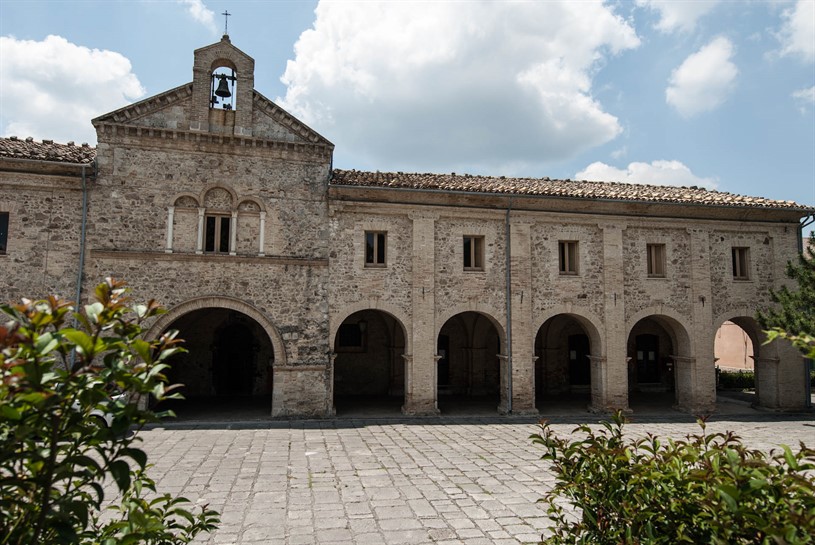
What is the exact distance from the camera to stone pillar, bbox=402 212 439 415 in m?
16.1

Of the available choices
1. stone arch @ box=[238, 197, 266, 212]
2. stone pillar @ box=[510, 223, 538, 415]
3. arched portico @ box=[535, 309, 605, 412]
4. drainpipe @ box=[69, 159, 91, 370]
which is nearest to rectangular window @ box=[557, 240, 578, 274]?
stone pillar @ box=[510, 223, 538, 415]

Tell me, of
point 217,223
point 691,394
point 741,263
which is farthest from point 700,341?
point 217,223

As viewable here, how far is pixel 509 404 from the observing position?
16531 millimetres

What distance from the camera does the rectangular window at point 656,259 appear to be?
18.1 metres

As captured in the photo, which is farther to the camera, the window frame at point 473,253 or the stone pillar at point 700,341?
the stone pillar at point 700,341

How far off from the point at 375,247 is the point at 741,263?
45.2 feet

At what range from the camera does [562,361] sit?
2227cm

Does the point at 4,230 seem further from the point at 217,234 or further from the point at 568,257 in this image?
the point at 568,257

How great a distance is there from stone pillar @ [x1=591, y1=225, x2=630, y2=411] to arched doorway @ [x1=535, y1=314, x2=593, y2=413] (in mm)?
4103

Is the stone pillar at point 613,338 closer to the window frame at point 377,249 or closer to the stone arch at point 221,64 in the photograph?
the window frame at point 377,249

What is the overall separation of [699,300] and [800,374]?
15.4 feet

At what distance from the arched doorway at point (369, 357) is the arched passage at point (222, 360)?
299 centimetres

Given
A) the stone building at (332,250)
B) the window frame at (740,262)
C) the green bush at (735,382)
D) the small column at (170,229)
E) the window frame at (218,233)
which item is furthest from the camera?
the green bush at (735,382)

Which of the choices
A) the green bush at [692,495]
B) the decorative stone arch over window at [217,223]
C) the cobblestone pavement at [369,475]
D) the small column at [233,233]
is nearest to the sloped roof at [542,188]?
the decorative stone arch over window at [217,223]
